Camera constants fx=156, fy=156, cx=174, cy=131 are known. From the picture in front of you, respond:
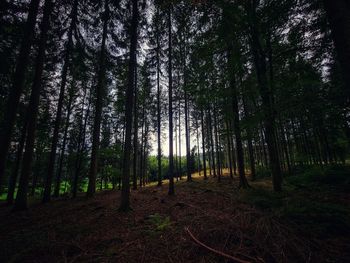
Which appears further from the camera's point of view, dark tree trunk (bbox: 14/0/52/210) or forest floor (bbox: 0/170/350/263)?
dark tree trunk (bbox: 14/0/52/210)

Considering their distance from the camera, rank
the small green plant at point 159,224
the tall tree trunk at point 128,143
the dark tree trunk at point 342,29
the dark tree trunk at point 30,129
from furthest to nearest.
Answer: the dark tree trunk at point 30,129 < the tall tree trunk at point 128,143 < the small green plant at point 159,224 < the dark tree trunk at point 342,29

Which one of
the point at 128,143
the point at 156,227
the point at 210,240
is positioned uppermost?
the point at 128,143

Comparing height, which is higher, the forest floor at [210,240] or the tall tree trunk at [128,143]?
the tall tree trunk at [128,143]

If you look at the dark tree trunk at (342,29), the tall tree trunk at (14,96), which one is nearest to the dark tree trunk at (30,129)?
the tall tree trunk at (14,96)

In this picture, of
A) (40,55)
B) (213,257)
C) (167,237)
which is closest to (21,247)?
(167,237)

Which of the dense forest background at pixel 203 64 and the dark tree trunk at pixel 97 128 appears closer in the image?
the dense forest background at pixel 203 64

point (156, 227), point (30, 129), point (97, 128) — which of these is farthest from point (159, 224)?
point (97, 128)

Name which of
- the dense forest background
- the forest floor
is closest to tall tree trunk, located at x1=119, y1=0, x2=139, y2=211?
the dense forest background

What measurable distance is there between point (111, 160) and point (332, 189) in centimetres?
1972

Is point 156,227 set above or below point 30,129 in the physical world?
below

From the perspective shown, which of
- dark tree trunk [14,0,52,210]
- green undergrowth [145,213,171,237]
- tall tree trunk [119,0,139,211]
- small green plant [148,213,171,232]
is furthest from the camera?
dark tree trunk [14,0,52,210]

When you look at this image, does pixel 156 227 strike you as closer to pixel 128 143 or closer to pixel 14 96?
pixel 128 143

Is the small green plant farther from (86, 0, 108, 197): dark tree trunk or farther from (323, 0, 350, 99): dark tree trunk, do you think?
(86, 0, 108, 197): dark tree trunk

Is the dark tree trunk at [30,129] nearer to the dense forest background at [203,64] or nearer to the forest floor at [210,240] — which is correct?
the dense forest background at [203,64]
